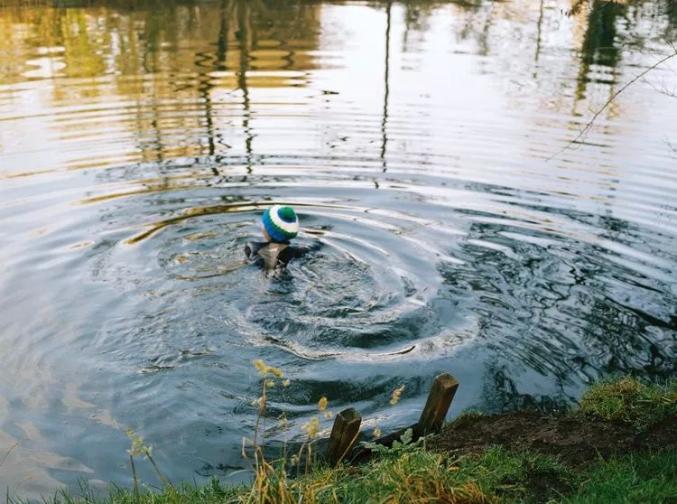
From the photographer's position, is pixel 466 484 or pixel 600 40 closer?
pixel 466 484

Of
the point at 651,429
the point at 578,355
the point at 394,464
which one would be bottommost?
the point at 578,355

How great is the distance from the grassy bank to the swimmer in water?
A: 379 cm

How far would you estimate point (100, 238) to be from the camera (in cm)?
1026

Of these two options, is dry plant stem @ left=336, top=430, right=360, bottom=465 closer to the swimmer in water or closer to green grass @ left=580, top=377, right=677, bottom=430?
green grass @ left=580, top=377, right=677, bottom=430

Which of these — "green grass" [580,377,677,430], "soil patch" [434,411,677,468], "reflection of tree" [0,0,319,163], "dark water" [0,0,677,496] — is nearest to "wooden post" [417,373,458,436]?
"soil patch" [434,411,677,468]

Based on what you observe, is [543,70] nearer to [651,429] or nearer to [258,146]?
[258,146]

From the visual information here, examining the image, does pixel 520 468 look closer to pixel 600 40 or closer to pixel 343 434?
pixel 343 434

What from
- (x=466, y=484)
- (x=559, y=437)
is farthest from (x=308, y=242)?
(x=466, y=484)

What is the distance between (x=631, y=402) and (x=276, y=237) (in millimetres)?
4727

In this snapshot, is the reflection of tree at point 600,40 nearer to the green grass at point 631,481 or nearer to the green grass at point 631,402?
the green grass at point 631,402

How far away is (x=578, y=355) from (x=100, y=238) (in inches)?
258

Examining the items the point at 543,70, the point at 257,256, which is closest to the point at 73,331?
the point at 257,256

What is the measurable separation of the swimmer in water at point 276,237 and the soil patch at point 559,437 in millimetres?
3781

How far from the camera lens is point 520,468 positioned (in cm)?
496
